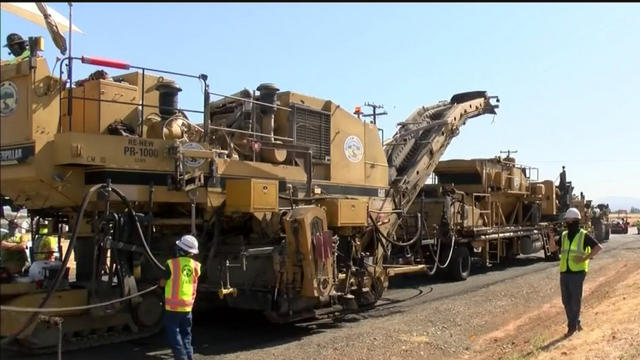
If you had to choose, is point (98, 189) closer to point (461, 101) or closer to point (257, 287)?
point (257, 287)

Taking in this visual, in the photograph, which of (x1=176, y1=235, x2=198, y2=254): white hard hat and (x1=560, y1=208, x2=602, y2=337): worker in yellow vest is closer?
(x1=176, y1=235, x2=198, y2=254): white hard hat

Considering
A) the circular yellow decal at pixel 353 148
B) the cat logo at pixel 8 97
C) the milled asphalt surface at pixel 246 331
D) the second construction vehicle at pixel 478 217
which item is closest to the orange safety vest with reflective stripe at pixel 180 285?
the milled asphalt surface at pixel 246 331

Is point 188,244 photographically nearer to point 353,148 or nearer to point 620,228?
point 353,148

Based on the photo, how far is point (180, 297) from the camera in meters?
6.51

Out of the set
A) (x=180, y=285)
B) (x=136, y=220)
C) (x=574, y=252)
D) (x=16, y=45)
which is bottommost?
(x=180, y=285)

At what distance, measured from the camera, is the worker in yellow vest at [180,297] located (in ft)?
21.2

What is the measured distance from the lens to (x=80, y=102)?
820cm

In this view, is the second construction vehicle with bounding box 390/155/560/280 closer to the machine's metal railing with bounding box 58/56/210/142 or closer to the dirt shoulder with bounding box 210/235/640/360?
the dirt shoulder with bounding box 210/235/640/360

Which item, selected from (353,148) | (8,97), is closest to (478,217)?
(353,148)

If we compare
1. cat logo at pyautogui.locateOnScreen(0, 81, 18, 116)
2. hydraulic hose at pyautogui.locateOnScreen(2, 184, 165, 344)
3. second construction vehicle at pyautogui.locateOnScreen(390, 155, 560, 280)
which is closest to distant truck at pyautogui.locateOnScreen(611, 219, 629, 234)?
second construction vehicle at pyautogui.locateOnScreen(390, 155, 560, 280)

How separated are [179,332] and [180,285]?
1.66ft

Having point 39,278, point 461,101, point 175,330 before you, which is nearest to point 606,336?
point 175,330

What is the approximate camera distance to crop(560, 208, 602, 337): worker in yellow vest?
8062 millimetres

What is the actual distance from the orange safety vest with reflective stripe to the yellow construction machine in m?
0.97
